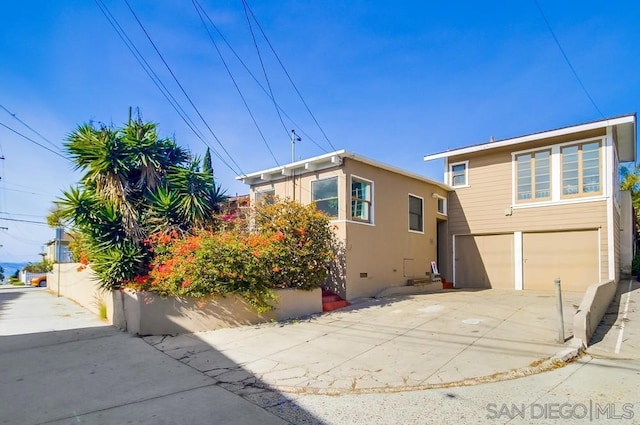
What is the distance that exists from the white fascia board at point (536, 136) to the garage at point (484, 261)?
3.44 meters

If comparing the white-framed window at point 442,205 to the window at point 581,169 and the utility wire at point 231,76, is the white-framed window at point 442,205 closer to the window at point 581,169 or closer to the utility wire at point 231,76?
the window at point 581,169

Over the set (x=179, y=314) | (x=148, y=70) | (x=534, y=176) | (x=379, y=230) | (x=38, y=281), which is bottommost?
(x=38, y=281)

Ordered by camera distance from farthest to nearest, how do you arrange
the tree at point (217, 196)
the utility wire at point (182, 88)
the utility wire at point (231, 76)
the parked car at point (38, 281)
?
the parked car at point (38, 281) → the tree at point (217, 196) → the utility wire at point (231, 76) → the utility wire at point (182, 88)

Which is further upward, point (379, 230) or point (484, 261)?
point (379, 230)

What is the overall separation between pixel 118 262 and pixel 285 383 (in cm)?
561

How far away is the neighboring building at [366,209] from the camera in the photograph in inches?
416

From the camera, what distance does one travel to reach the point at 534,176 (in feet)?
43.9

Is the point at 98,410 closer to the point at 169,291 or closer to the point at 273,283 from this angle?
the point at 169,291

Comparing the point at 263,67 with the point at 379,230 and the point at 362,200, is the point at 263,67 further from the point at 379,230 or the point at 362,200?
the point at 379,230

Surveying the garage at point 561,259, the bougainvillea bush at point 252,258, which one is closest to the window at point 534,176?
the garage at point 561,259

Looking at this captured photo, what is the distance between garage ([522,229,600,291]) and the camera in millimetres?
12211

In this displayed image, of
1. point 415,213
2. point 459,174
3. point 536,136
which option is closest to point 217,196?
point 415,213

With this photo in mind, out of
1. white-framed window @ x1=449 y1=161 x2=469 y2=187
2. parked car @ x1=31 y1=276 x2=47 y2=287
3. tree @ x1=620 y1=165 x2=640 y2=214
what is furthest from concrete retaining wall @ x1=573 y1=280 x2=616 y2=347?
parked car @ x1=31 y1=276 x2=47 y2=287

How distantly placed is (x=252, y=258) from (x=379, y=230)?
16.3ft
